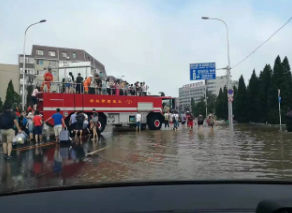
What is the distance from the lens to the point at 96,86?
785 inches

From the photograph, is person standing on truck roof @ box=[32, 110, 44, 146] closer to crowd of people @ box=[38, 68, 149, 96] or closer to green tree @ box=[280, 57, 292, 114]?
crowd of people @ box=[38, 68, 149, 96]

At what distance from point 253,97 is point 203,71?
15.5m

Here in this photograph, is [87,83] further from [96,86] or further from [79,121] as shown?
[79,121]

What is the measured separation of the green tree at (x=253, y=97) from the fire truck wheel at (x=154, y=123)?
19.8 m

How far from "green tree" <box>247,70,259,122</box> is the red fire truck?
1864 cm

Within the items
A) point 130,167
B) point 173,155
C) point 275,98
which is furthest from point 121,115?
point 275,98

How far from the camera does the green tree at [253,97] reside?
1551 inches

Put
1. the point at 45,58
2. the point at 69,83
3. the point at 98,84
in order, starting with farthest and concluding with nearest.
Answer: the point at 45,58, the point at 98,84, the point at 69,83

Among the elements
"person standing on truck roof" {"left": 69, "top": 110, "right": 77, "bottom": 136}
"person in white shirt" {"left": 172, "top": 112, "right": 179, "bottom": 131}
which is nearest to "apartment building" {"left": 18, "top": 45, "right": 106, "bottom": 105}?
"person in white shirt" {"left": 172, "top": 112, "right": 179, "bottom": 131}

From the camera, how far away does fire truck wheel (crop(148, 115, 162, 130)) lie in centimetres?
2318

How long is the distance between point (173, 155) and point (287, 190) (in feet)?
28.8

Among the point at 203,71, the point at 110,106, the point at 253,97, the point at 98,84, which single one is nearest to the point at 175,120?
the point at 110,106

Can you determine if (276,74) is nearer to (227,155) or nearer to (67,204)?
(227,155)

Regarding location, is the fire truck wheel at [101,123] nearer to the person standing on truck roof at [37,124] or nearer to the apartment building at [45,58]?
the person standing on truck roof at [37,124]
